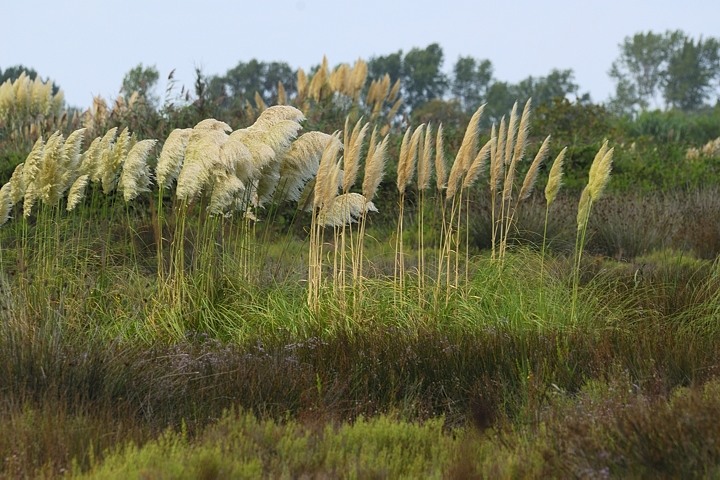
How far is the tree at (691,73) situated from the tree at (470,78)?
1416cm

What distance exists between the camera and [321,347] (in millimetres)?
6785

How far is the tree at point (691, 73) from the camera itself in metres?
77.8

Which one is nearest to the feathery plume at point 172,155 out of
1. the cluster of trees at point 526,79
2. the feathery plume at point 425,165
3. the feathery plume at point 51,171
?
the feathery plume at point 51,171

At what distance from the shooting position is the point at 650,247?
12.6m

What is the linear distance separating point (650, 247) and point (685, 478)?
8.75 meters

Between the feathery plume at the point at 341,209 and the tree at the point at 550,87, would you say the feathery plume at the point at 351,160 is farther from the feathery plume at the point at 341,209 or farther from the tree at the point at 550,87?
the tree at the point at 550,87

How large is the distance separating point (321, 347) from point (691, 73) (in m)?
77.8

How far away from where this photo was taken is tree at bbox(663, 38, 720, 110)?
255 ft

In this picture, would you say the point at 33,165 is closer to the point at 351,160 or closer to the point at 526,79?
the point at 351,160

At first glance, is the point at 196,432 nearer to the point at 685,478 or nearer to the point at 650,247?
the point at 685,478

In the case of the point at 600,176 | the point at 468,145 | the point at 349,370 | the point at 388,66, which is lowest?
the point at 349,370

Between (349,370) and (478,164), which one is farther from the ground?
(478,164)

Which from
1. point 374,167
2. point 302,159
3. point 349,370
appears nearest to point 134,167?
point 302,159

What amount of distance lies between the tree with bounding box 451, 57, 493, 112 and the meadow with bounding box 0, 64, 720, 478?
69166 mm
